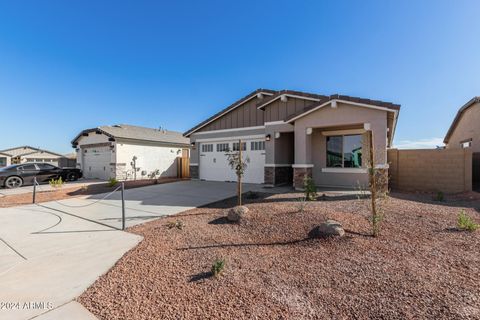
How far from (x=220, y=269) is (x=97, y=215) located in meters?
5.23

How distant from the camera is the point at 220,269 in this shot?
3.17 meters

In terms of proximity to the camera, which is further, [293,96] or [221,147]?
[221,147]

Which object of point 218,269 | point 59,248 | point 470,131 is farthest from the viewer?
point 470,131

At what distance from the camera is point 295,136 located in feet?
32.6

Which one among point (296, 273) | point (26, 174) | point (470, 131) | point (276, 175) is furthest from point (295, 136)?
point (26, 174)

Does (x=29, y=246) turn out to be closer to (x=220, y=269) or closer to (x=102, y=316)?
(x=102, y=316)

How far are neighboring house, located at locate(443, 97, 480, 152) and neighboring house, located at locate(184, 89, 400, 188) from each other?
494 cm

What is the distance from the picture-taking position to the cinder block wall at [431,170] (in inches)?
347

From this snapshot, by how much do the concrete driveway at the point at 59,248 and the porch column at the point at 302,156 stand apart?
4.18 meters

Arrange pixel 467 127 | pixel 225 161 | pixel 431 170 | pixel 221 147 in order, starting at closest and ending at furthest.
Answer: pixel 431 170
pixel 225 161
pixel 467 127
pixel 221 147

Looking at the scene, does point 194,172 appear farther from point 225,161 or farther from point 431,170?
point 431,170

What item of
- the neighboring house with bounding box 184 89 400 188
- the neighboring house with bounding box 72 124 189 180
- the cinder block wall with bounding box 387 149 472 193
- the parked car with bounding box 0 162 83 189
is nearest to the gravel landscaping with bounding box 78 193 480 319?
the neighboring house with bounding box 184 89 400 188

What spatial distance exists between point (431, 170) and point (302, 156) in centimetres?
539

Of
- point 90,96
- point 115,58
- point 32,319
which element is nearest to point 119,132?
point 90,96
